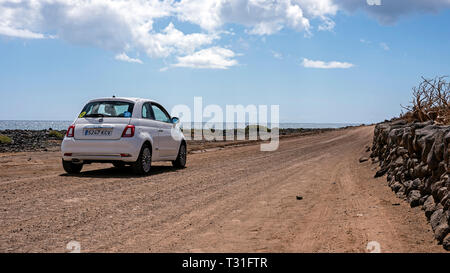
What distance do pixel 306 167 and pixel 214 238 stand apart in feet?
28.2

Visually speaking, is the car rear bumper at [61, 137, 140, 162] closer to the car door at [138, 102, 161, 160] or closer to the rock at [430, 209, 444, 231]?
the car door at [138, 102, 161, 160]

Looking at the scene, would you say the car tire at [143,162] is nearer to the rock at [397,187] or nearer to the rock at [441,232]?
the rock at [397,187]

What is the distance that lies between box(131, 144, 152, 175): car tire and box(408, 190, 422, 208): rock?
6217 mm

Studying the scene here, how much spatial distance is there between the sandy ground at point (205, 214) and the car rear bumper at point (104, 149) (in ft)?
1.63

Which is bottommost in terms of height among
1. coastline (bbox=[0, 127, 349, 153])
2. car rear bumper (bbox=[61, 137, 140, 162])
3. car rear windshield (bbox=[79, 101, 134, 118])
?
coastline (bbox=[0, 127, 349, 153])

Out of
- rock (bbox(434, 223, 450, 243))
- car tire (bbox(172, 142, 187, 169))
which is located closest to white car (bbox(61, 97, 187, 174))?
car tire (bbox(172, 142, 187, 169))

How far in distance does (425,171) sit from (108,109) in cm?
752

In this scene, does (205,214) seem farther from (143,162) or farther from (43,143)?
(43,143)

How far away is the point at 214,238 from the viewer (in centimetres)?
515

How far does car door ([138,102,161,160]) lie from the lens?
11.1 meters

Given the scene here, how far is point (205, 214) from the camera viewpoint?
6.48m

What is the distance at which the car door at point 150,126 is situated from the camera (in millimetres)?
11094

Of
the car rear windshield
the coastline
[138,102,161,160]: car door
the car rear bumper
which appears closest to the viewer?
the car rear bumper
